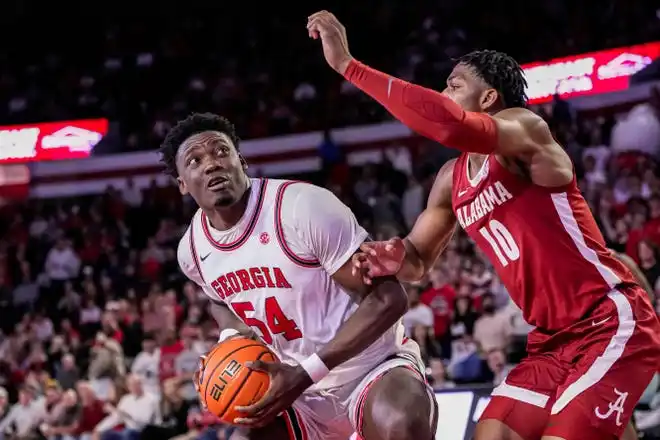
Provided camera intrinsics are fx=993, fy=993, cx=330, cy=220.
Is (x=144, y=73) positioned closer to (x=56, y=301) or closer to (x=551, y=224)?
(x=56, y=301)

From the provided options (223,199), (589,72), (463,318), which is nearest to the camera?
(223,199)

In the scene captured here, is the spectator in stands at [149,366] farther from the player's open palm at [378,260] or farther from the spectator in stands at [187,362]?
the player's open palm at [378,260]

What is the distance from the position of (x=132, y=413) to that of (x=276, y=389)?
6.34 metres

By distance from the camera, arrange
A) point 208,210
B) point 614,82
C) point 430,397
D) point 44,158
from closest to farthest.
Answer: point 430,397 → point 208,210 → point 614,82 → point 44,158

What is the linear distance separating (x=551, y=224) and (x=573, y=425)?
2.27 ft

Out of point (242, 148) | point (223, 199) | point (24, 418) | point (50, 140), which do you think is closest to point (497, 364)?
point (223, 199)

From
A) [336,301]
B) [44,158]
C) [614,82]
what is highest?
[44,158]

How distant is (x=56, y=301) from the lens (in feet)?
44.8

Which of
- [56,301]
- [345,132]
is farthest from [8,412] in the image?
[345,132]

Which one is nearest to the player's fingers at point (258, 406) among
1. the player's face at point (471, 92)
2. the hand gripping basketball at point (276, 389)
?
the hand gripping basketball at point (276, 389)

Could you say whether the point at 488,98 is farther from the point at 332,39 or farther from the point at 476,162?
the point at 332,39

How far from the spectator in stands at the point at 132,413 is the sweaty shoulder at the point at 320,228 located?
5887 millimetres

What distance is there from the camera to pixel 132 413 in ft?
31.2

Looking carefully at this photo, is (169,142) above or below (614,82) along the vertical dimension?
below
